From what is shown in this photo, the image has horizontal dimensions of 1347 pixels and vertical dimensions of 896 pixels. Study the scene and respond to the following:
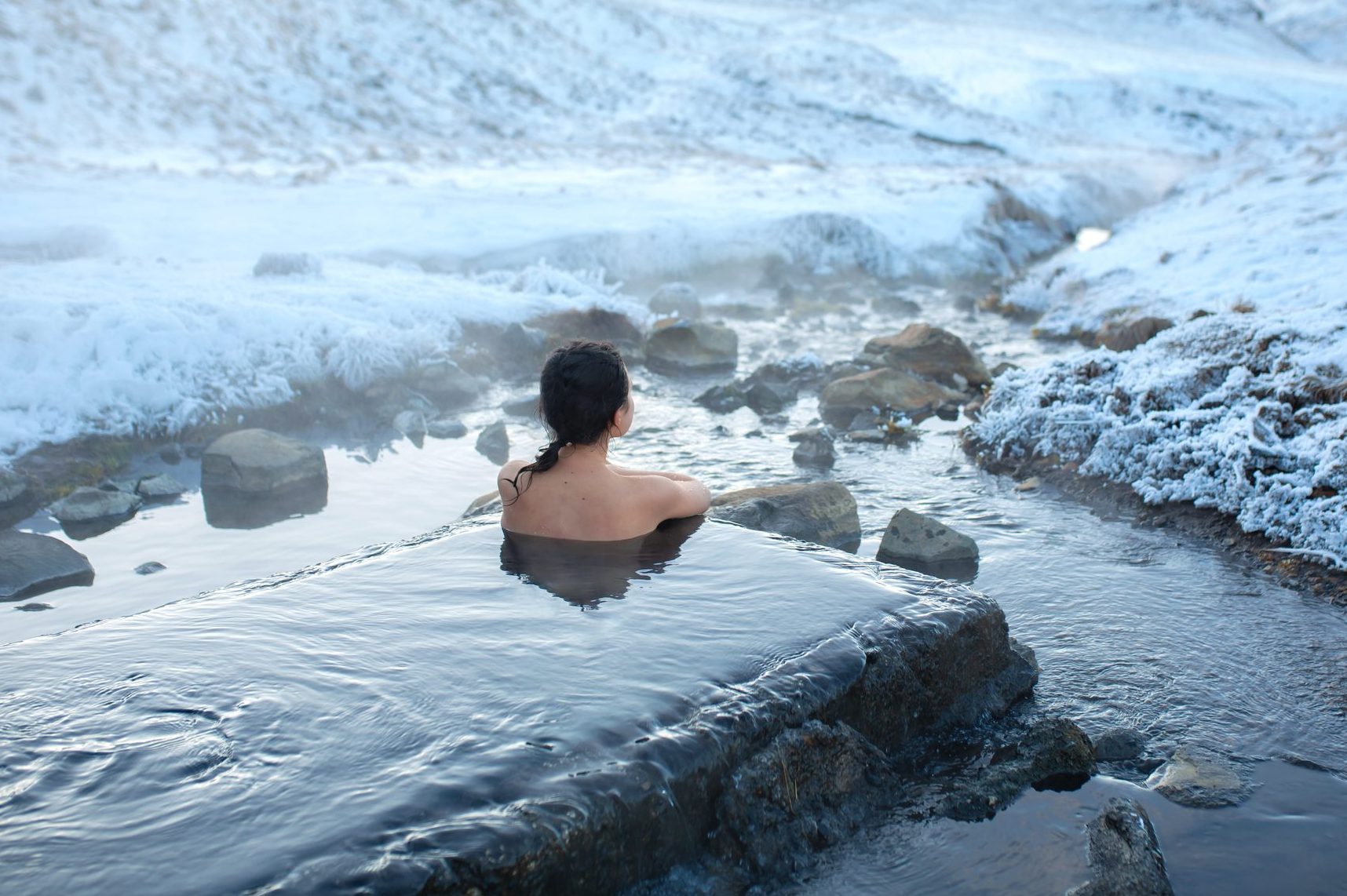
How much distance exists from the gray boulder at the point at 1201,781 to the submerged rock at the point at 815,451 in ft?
11.9

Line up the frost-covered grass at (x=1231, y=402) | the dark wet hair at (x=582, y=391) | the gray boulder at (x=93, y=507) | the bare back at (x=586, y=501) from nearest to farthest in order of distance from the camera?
1. the dark wet hair at (x=582, y=391)
2. the bare back at (x=586, y=501)
3. the frost-covered grass at (x=1231, y=402)
4. the gray boulder at (x=93, y=507)

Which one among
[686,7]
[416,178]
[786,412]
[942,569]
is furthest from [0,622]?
[686,7]

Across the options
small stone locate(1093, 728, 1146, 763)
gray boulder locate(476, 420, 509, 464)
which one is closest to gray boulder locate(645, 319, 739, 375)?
gray boulder locate(476, 420, 509, 464)

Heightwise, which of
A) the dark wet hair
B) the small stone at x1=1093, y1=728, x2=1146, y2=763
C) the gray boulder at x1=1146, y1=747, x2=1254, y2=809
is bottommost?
the gray boulder at x1=1146, y1=747, x2=1254, y2=809

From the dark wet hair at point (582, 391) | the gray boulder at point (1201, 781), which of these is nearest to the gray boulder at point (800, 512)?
the dark wet hair at point (582, 391)

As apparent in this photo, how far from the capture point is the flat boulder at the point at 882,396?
7.96 metres

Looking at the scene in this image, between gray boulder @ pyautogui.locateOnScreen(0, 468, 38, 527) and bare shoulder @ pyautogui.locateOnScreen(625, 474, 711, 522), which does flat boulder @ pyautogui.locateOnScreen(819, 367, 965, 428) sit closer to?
bare shoulder @ pyautogui.locateOnScreen(625, 474, 711, 522)

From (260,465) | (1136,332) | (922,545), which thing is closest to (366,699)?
(922,545)

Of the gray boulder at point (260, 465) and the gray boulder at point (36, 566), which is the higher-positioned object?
the gray boulder at point (260, 465)

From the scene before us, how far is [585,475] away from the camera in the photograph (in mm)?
4039

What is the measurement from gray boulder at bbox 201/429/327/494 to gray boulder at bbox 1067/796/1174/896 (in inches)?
188

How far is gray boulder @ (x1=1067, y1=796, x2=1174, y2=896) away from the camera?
2615 mm

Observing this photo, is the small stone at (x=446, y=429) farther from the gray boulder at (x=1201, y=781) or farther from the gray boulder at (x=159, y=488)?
the gray boulder at (x=1201, y=781)

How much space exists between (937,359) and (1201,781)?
19.7 ft
